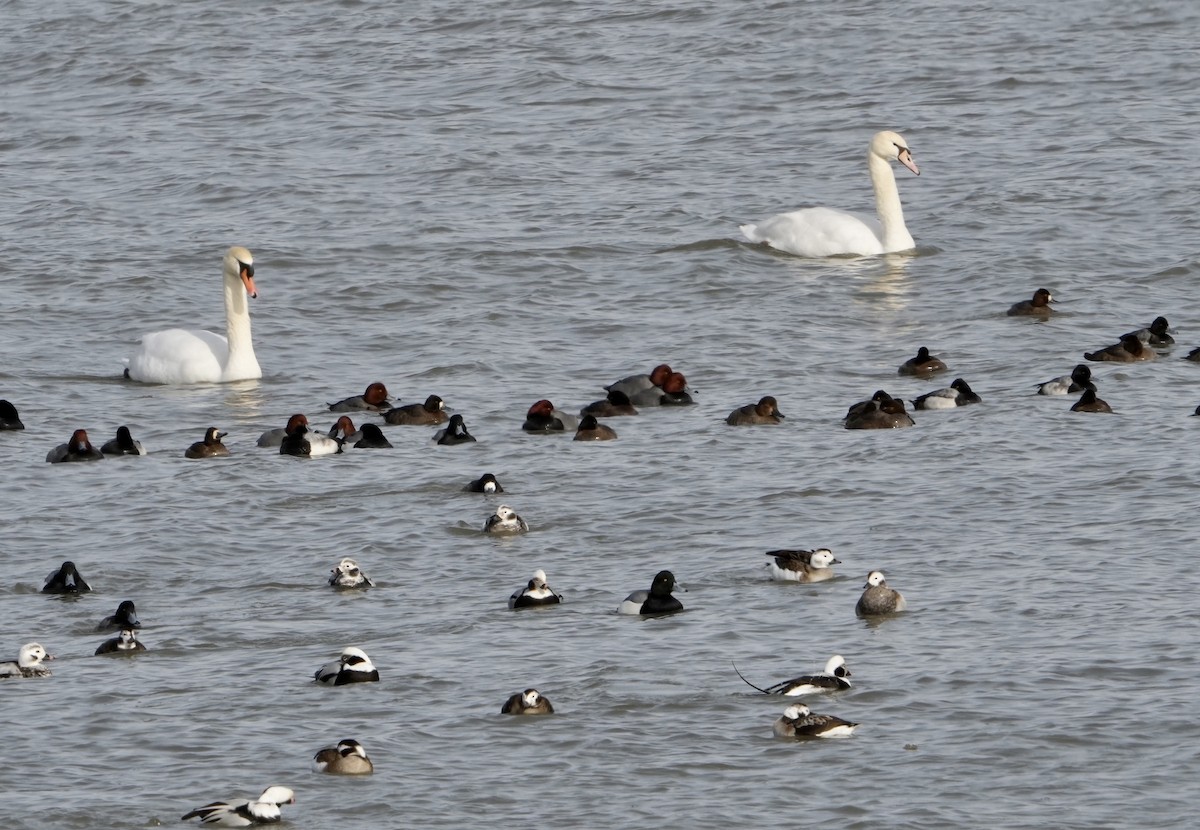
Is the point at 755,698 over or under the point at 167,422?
under

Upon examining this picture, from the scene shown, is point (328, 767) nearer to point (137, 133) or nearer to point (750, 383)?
point (750, 383)

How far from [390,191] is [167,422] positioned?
35.7 feet

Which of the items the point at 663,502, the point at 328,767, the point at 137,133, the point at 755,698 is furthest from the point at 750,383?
the point at 137,133

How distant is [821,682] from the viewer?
1331 cm

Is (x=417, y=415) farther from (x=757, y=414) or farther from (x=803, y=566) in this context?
(x=803, y=566)

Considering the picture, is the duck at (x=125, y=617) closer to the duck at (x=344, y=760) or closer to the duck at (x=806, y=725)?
the duck at (x=344, y=760)

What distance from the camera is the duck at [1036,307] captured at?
2442cm

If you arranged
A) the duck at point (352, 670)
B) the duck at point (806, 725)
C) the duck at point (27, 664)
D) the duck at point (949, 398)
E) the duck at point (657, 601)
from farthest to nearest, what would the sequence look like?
the duck at point (949, 398), the duck at point (657, 601), the duck at point (27, 664), the duck at point (352, 670), the duck at point (806, 725)

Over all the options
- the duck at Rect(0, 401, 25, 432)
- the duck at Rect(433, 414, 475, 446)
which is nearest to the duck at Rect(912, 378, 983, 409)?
the duck at Rect(433, 414, 475, 446)

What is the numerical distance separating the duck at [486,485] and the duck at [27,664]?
4.85 m

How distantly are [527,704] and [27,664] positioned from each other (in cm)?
319

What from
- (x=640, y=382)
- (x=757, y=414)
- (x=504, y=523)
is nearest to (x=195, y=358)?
(x=640, y=382)

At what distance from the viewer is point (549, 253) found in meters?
29.0

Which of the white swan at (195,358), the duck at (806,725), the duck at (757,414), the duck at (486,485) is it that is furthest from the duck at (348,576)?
the white swan at (195,358)
